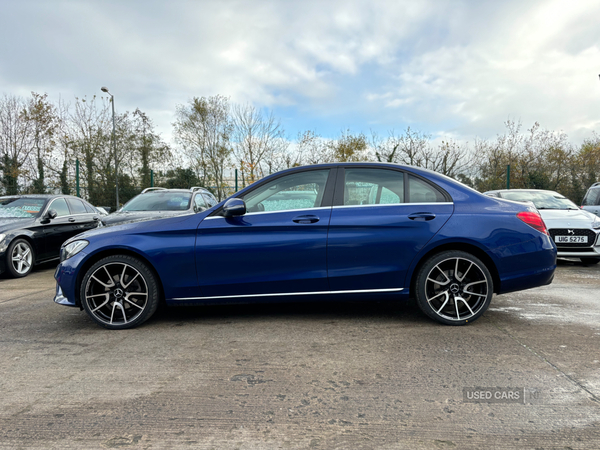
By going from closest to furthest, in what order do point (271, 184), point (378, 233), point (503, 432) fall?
point (503, 432), point (378, 233), point (271, 184)

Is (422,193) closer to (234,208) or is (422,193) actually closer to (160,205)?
(234,208)

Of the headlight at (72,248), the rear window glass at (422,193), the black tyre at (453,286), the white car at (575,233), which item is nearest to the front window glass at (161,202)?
the headlight at (72,248)

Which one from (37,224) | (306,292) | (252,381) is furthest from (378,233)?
(37,224)

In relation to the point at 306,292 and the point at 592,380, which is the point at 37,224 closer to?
the point at 306,292

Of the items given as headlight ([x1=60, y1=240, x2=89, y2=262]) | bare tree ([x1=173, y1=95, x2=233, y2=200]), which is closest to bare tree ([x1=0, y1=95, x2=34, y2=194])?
bare tree ([x1=173, y1=95, x2=233, y2=200])

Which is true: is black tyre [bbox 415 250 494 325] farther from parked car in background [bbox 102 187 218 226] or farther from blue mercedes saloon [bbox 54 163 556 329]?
parked car in background [bbox 102 187 218 226]

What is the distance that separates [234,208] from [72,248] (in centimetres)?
168

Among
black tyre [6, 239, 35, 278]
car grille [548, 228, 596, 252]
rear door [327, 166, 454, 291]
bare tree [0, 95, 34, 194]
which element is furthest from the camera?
bare tree [0, 95, 34, 194]

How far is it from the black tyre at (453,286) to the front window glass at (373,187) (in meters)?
0.72

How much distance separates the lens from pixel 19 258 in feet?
23.8

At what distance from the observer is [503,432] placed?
2098 mm

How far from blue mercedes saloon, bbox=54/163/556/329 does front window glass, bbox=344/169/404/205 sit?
0.05 ft

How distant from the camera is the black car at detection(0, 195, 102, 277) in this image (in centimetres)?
711

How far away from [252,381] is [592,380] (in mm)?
2238
